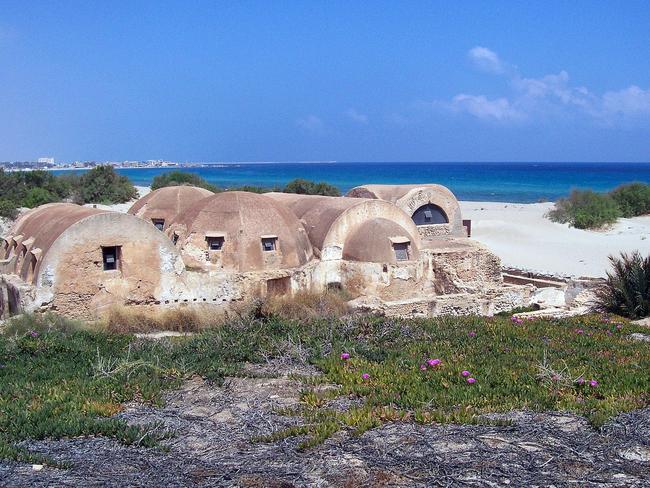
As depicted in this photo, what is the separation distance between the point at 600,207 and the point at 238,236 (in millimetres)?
33706

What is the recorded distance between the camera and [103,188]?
49969 mm

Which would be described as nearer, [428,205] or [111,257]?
[111,257]

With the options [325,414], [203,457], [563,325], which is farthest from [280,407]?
[563,325]

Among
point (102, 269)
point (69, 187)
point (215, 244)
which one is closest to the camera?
point (102, 269)

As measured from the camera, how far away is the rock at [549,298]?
18.0 meters

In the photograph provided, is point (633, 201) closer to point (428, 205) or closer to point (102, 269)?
point (428, 205)

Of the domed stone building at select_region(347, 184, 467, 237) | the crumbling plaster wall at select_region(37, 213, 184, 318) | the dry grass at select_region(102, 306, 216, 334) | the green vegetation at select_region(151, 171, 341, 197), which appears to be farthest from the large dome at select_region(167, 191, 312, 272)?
the green vegetation at select_region(151, 171, 341, 197)

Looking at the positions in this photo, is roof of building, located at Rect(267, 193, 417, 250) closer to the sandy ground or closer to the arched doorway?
the arched doorway

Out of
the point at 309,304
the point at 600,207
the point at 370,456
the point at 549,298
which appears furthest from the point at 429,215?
the point at 370,456

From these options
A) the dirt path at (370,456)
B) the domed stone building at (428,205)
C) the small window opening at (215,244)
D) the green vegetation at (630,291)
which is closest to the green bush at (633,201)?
the domed stone building at (428,205)

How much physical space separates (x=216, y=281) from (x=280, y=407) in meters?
9.56

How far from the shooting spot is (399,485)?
5828 millimetres

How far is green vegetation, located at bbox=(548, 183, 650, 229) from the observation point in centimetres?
4366

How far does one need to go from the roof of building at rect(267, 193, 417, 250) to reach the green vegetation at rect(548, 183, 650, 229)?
86.9ft
